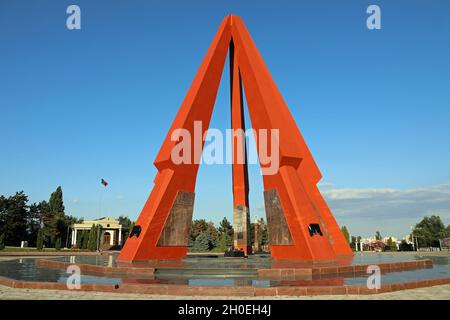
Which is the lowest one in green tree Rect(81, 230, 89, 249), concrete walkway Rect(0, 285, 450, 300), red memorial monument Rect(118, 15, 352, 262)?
green tree Rect(81, 230, 89, 249)

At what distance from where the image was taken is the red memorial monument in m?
12.6

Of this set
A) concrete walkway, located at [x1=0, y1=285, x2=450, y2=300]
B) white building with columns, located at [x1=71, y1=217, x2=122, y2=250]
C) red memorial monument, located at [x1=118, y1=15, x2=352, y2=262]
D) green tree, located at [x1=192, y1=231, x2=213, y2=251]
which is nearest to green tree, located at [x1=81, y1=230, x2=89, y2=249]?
white building with columns, located at [x1=71, y1=217, x2=122, y2=250]

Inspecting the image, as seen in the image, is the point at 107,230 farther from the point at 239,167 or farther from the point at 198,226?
the point at 239,167

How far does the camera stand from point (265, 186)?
1418 centimetres

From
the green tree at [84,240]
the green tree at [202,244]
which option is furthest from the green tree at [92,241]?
the green tree at [202,244]

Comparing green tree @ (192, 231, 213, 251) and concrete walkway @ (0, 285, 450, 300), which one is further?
green tree @ (192, 231, 213, 251)

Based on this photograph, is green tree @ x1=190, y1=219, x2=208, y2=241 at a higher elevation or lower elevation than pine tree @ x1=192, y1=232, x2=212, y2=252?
higher

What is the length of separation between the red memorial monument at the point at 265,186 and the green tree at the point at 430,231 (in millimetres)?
70315

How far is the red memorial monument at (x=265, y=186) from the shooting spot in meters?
12.6

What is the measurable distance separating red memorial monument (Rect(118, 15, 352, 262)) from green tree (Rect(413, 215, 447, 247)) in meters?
70.3

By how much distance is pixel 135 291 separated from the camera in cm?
662

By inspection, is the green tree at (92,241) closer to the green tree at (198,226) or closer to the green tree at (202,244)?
the green tree at (198,226)

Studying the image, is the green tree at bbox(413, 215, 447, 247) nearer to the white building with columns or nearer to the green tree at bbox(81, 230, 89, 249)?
the white building with columns

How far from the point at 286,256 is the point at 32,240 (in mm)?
51776
